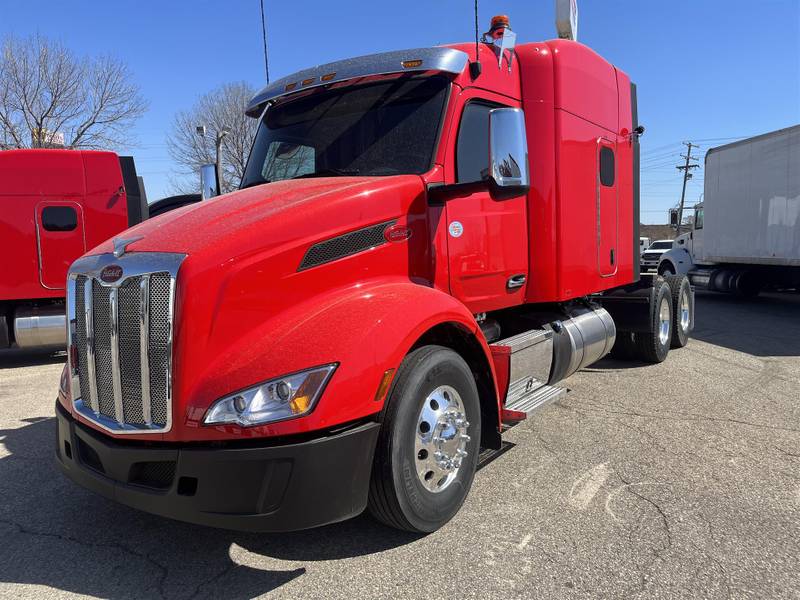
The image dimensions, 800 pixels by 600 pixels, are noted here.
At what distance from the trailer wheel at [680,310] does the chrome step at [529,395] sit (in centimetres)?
436

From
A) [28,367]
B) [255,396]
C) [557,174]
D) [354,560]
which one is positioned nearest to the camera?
[255,396]

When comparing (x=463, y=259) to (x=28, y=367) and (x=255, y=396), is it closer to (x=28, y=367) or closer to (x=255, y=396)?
(x=255, y=396)

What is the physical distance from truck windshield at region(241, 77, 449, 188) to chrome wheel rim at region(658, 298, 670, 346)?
4892mm

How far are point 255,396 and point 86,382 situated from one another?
1.08 meters

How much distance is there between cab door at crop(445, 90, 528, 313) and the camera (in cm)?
379

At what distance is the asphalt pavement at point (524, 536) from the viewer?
2717mm

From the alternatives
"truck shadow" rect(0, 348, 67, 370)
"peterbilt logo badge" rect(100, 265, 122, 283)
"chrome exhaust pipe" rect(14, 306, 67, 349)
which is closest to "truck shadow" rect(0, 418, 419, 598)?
"peterbilt logo badge" rect(100, 265, 122, 283)

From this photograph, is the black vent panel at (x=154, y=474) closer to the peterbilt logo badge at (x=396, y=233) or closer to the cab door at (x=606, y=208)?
the peterbilt logo badge at (x=396, y=233)

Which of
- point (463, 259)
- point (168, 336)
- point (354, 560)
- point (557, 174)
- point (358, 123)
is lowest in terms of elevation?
point (354, 560)

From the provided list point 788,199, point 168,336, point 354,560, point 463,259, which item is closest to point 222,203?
point 168,336

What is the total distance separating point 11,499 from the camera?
3.69 metres

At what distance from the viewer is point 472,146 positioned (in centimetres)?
393

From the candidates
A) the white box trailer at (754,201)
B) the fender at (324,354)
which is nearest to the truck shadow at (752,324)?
the white box trailer at (754,201)

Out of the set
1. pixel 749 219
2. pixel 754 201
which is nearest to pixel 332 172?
pixel 754 201
